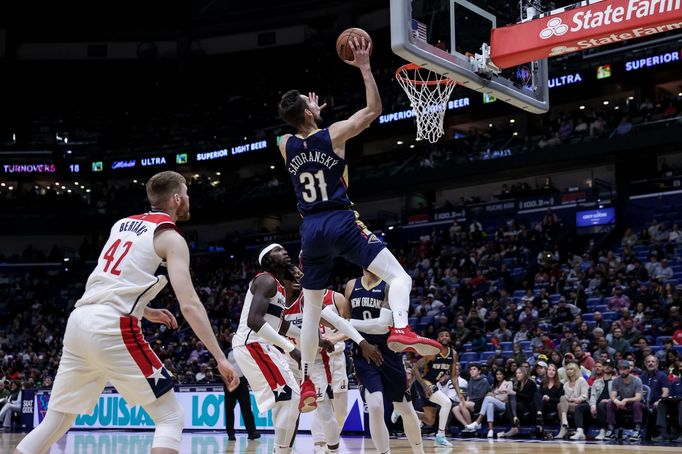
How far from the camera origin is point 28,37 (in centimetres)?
4750

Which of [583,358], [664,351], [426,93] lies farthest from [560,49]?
[664,351]

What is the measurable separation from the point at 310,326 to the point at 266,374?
4.73 ft

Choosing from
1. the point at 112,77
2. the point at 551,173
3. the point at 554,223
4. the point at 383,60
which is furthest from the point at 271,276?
the point at 112,77

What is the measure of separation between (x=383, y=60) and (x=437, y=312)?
18340mm

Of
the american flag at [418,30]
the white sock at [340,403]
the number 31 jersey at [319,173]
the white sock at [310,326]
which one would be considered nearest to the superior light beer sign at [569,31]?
the american flag at [418,30]

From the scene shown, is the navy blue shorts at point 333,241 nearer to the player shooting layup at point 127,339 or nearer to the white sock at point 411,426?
the player shooting layup at point 127,339

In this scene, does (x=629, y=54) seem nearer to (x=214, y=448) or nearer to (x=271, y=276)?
(x=214, y=448)

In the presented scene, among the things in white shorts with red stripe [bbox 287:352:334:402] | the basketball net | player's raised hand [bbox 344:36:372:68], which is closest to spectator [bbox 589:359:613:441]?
the basketball net

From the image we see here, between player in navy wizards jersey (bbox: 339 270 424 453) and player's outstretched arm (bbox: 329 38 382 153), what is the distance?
177cm

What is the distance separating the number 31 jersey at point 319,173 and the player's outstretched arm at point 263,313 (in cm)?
159

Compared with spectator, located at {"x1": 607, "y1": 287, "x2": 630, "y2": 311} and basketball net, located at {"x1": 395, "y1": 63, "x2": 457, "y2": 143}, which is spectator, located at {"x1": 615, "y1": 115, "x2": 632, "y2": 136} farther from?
basketball net, located at {"x1": 395, "y1": 63, "x2": 457, "y2": 143}

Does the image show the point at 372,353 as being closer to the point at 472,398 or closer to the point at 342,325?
the point at 342,325

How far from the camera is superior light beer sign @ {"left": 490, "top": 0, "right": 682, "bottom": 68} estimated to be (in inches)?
368

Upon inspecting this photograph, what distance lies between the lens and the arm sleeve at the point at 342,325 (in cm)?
738
